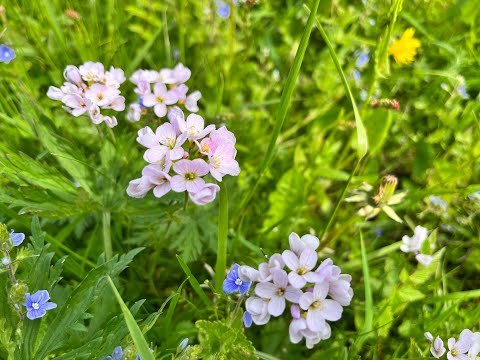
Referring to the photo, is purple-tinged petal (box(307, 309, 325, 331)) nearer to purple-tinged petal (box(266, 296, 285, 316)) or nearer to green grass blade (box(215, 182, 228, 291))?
purple-tinged petal (box(266, 296, 285, 316))

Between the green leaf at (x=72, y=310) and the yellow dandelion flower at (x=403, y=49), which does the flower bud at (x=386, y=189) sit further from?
the green leaf at (x=72, y=310)

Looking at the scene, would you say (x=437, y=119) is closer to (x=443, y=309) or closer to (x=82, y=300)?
(x=443, y=309)

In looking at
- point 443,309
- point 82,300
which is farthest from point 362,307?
point 82,300

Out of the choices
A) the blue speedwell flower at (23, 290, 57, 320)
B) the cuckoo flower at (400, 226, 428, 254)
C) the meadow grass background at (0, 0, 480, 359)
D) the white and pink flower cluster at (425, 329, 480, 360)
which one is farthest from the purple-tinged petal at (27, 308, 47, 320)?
the cuckoo flower at (400, 226, 428, 254)

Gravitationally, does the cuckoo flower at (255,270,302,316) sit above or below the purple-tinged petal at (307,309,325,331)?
above

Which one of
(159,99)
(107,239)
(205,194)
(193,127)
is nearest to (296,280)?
(205,194)

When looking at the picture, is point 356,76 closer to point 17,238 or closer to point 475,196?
point 475,196
